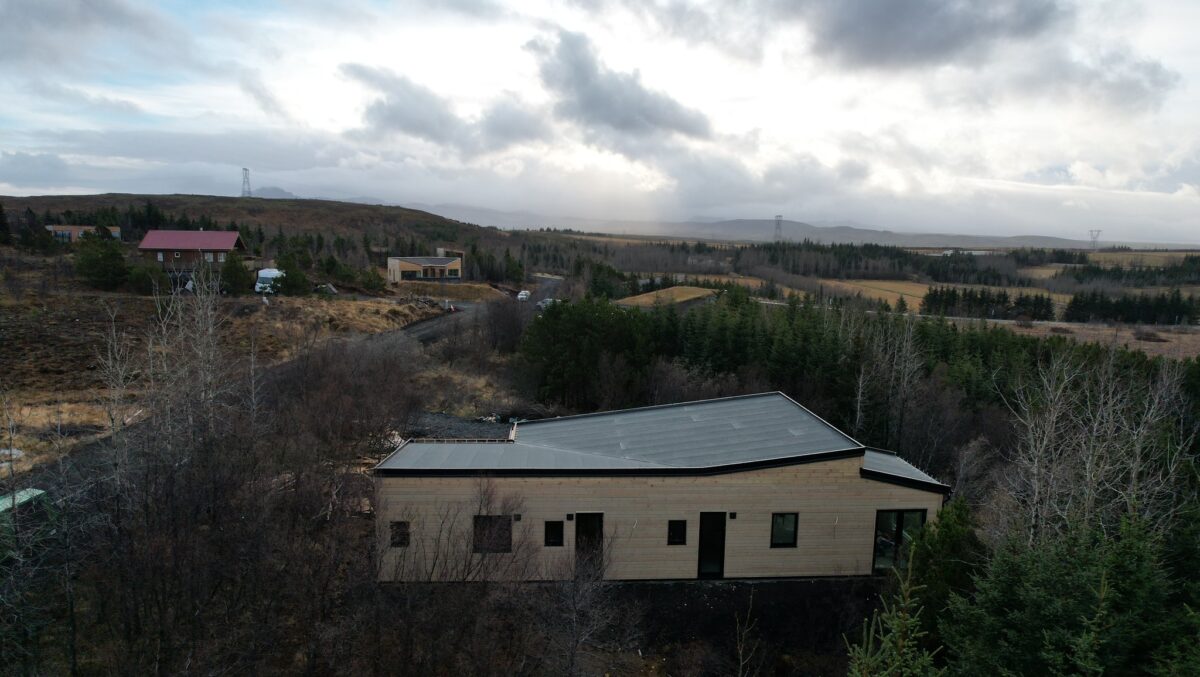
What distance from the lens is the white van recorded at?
6091 cm

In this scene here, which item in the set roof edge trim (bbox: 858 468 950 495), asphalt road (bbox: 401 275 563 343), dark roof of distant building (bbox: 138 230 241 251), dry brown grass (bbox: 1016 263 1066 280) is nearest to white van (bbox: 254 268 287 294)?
dark roof of distant building (bbox: 138 230 241 251)

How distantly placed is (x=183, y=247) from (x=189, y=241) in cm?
150

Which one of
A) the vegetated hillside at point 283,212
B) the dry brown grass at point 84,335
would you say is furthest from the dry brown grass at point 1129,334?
the vegetated hillside at point 283,212

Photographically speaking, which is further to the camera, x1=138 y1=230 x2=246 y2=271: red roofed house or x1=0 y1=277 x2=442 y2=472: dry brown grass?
x1=138 y1=230 x2=246 y2=271: red roofed house

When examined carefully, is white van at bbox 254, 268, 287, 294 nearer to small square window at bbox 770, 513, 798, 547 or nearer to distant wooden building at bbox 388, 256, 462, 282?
distant wooden building at bbox 388, 256, 462, 282

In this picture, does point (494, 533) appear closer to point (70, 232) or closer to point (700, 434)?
point (700, 434)

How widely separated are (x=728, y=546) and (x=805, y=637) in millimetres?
3153

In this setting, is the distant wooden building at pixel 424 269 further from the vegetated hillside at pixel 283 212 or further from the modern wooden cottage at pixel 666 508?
the modern wooden cottage at pixel 666 508

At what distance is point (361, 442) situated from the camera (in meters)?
23.8

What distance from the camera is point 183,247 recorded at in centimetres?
7212

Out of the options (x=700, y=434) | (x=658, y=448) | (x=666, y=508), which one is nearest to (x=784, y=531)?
(x=666, y=508)

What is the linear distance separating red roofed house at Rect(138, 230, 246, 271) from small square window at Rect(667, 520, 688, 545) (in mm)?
68145

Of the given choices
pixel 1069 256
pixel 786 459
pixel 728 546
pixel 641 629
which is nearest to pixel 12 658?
pixel 641 629

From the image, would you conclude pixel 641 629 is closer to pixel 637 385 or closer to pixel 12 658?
pixel 12 658
